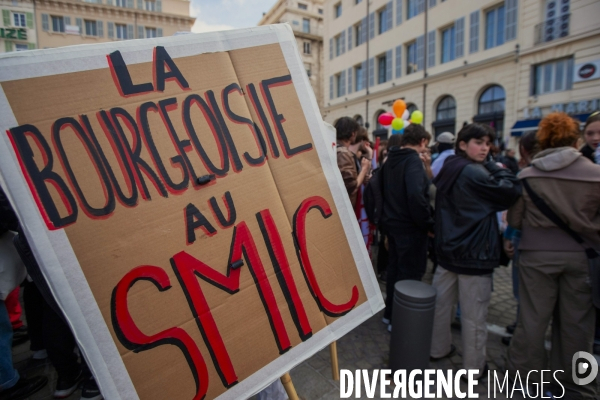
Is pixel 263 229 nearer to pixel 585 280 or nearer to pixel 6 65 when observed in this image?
pixel 6 65

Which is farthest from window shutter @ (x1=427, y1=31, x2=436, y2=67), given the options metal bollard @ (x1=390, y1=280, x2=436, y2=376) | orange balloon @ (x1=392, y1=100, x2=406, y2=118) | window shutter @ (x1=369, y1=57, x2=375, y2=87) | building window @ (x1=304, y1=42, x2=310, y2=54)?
building window @ (x1=304, y1=42, x2=310, y2=54)

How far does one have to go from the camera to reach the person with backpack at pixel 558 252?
202 centimetres

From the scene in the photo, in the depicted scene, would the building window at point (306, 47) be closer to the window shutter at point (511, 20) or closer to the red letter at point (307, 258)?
the window shutter at point (511, 20)

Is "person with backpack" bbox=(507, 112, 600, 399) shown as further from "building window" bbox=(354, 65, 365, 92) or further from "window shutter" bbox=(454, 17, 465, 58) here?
"building window" bbox=(354, 65, 365, 92)

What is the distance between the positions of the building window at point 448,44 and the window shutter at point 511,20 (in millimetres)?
2988

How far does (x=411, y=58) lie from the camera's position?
2030cm

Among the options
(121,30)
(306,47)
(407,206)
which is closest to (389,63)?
(306,47)

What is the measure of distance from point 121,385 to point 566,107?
1687 centimetres

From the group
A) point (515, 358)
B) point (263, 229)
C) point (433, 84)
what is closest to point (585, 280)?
point (515, 358)

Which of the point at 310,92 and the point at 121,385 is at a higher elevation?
the point at 310,92

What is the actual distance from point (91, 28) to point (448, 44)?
34.1 meters

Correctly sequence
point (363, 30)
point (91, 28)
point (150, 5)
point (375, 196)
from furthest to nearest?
point (150, 5), point (91, 28), point (363, 30), point (375, 196)

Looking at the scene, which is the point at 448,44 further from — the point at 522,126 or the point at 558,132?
the point at 558,132

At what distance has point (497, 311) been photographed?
351cm
